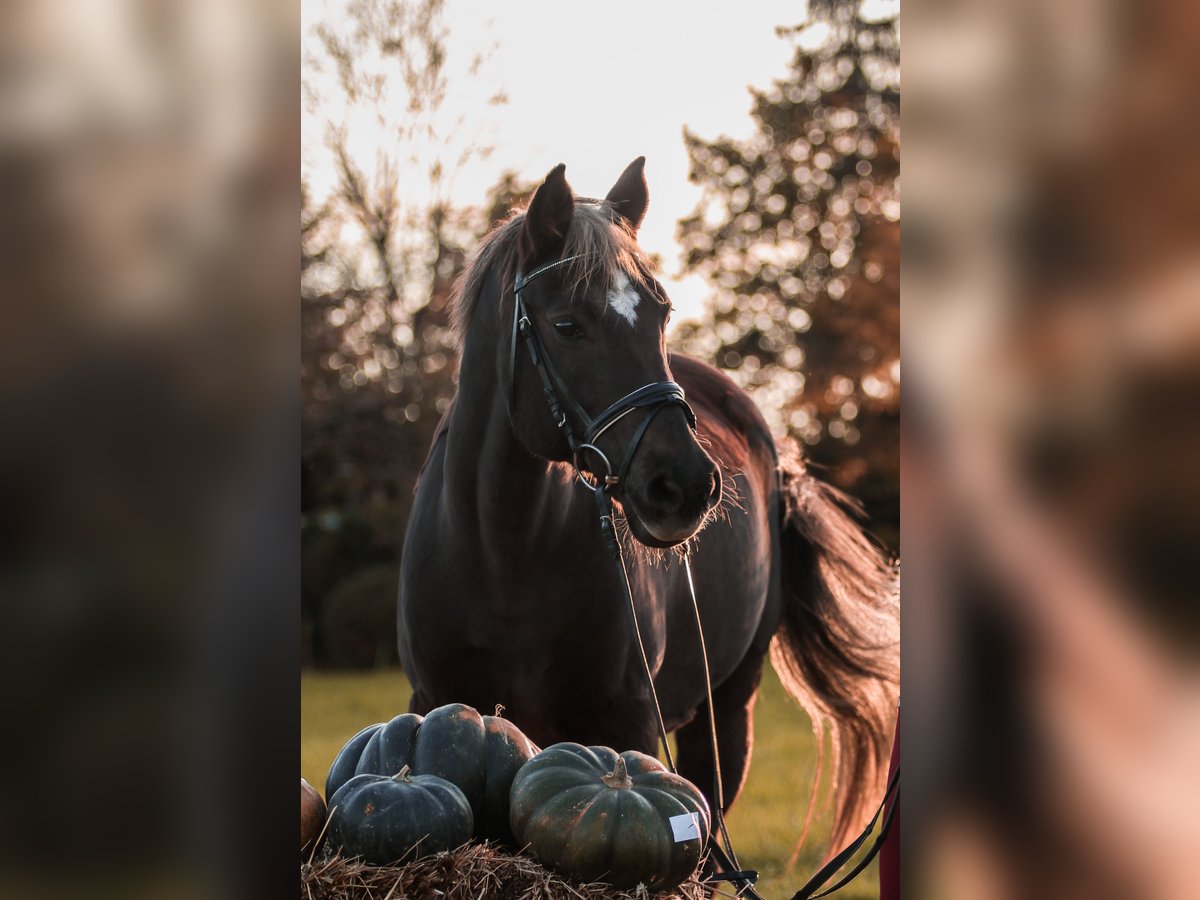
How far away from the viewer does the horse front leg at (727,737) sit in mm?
4848

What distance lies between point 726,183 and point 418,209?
26.9ft

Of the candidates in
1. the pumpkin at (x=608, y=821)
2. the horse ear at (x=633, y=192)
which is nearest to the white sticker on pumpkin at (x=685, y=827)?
the pumpkin at (x=608, y=821)

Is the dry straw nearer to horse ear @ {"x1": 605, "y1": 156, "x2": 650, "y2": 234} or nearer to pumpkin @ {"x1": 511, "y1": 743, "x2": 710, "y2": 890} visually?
pumpkin @ {"x1": 511, "y1": 743, "x2": 710, "y2": 890}

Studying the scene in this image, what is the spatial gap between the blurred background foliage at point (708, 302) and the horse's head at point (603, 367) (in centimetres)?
1106

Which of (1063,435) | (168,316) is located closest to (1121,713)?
(1063,435)

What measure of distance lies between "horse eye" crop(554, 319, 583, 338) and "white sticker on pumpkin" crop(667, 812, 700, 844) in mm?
1232

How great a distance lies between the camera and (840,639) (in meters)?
5.07

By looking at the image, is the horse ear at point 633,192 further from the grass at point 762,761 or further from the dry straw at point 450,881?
the dry straw at point 450,881

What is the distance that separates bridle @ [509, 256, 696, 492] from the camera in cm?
265

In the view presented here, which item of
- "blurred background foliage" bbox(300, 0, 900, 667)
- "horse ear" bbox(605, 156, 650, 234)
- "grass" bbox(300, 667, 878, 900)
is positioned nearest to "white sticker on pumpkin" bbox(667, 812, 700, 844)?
"grass" bbox(300, 667, 878, 900)

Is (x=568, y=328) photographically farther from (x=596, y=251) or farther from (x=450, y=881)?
(x=450, y=881)

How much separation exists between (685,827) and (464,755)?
515mm

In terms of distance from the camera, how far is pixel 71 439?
117cm

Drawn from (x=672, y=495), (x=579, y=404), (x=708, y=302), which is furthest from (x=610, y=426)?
(x=708, y=302)
